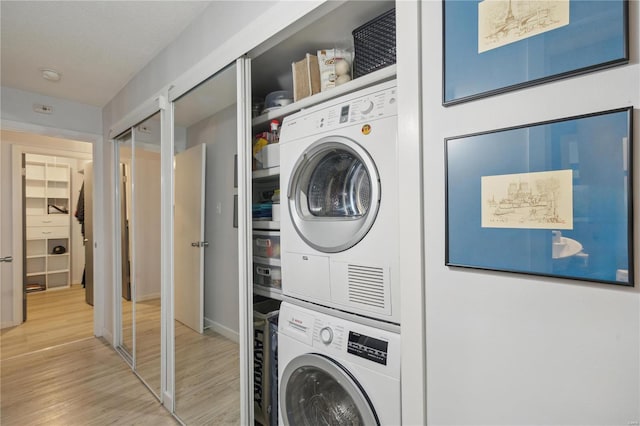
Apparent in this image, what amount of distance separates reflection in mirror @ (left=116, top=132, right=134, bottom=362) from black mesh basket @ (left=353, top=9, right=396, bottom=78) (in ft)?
7.69

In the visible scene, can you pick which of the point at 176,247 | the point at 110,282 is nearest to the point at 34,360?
the point at 110,282

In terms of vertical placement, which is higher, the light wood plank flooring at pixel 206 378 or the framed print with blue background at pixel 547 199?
the framed print with blue background at pixel 547 199

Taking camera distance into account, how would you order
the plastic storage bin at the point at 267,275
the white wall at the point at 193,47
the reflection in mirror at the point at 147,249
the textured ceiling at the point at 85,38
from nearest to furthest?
the white wall at the point at 193,47 → the plastic storage bin at the point at 267,275 → the textured ceiling at the point at 85,38 → the reflection in mirror at the point at 147,249

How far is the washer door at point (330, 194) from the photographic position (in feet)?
4.05

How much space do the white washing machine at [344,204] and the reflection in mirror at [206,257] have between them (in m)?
0.44

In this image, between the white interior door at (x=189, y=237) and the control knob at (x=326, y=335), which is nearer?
the control knob at (x=326, y=335)

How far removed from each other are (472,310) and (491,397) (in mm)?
230

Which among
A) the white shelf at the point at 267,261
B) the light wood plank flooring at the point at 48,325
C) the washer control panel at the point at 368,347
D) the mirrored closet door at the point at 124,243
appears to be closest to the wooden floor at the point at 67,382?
the light wood plank flooring at the point at 48,325

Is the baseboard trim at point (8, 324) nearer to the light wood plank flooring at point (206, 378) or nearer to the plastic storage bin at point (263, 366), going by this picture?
the light wood plank flooring at point (206, 378)

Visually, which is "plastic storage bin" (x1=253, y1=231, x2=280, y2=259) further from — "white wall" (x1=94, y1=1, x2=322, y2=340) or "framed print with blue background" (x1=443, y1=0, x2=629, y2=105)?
"framed print with blue background" (x1=443, y1=0, x2=629, y2=105)

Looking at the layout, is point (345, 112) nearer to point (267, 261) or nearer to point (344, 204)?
point (344, 204)

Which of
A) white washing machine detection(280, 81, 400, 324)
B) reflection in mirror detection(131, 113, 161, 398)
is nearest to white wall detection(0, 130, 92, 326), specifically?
reflection in mirror detection(131, 113, 161, 398)

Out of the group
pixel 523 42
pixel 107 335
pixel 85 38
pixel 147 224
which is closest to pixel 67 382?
pixel 107 335

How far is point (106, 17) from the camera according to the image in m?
1.91
